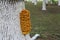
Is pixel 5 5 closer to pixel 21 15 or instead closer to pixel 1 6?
pixel 1 6

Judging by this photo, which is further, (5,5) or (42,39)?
(42,39)

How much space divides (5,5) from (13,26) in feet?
0.98

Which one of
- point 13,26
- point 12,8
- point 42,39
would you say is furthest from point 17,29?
point 42,39

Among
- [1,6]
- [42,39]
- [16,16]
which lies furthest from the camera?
[42,39]

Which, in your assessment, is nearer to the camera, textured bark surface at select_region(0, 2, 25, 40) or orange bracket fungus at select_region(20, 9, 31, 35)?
textured bark surface at select_region(0, 2, 25, 40)

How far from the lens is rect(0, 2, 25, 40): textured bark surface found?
276 centimetres

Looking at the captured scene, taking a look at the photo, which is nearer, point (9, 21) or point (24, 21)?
point (9, 21)

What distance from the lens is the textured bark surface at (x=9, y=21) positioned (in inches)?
109

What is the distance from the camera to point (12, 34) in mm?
2832

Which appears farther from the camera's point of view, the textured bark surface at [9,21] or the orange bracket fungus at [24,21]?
the orange bracket fungus at [24,21]

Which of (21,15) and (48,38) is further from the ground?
(21,15)

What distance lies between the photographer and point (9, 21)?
111 inches

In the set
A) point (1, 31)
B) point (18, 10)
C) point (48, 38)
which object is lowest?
point (48, 38)

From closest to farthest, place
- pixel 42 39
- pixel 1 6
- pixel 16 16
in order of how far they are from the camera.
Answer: pixel 1 6, pixel 16 16, pixel 42 39
